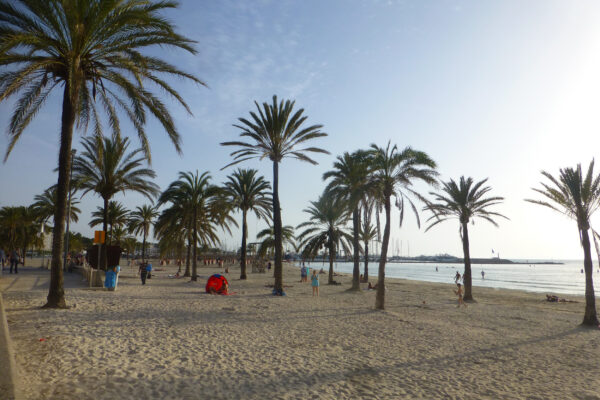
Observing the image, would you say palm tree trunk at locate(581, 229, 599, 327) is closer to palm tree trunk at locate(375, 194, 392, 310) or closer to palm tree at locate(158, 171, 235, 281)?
palm tree trunk at locate(375, 194, 392, 310)

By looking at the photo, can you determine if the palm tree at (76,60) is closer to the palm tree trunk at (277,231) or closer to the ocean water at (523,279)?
the palm tree trunk at (277,231)

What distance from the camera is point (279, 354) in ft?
26.5

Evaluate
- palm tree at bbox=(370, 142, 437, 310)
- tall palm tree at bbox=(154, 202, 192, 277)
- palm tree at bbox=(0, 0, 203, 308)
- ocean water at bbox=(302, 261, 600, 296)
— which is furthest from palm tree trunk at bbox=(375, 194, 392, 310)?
ocean water at bbox=(302, 261, 600, 296)

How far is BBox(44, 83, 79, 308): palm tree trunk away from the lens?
11055 millimetres

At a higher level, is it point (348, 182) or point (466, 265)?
point (348, 182)

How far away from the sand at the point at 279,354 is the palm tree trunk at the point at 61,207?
2.43 ft

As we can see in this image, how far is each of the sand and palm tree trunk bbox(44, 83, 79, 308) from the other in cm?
74

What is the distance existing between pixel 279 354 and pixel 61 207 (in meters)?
8.67

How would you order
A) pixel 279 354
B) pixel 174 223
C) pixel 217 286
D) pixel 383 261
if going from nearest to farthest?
pixel 279 354, pixel 383 261, pixel 217 286, pixel 174 223

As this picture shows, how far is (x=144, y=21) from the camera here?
10.9 metres

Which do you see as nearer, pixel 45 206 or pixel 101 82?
pixel 101 82

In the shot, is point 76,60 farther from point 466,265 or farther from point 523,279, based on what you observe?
point 523,279

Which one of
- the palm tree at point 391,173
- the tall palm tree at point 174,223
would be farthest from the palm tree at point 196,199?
the palm tree at point 391,173

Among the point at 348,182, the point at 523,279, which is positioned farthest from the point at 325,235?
the point at 523,279
